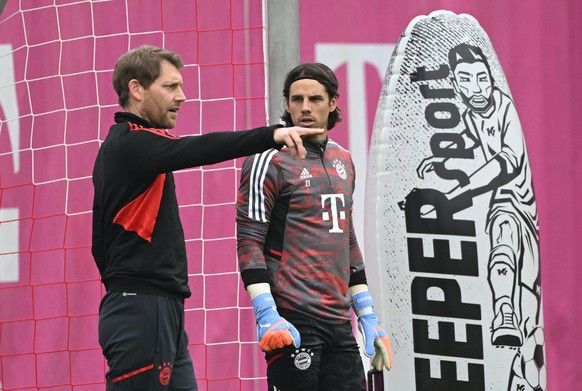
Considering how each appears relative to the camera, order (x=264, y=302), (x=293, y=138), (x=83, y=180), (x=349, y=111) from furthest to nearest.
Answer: (x=349, y=111) < (x=83, y=180) < (x=264, y=302) < (x=293, y=138)

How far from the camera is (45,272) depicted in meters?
3.85

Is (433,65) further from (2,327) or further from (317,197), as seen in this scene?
(2,327)

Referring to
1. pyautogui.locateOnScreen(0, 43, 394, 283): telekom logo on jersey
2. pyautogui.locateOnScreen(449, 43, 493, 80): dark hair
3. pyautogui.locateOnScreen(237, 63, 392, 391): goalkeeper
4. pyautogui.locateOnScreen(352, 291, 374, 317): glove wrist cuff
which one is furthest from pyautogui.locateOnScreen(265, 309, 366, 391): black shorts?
pyautogui.locateOnScreen(0, 43, 394, 283): telekom logo on jersey

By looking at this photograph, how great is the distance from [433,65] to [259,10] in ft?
3.76

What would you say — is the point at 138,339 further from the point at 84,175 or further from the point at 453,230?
the point at 84,175

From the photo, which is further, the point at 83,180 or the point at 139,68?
the point at 83,180

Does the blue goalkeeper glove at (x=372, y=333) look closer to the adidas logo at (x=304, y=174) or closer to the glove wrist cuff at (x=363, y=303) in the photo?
the glove wrist cuff at (x=363, y=303)

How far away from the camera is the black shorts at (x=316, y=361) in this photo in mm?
2477

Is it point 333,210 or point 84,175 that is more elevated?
point 84,175

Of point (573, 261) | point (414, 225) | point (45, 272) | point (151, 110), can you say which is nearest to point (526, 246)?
point (414, 225)

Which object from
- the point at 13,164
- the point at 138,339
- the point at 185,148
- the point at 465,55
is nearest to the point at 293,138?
the point at 185,148

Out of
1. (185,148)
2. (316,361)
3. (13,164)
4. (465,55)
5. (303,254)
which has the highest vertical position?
(465,55)

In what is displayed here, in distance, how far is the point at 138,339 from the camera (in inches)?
86.4

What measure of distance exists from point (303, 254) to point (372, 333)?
0.29 meters
